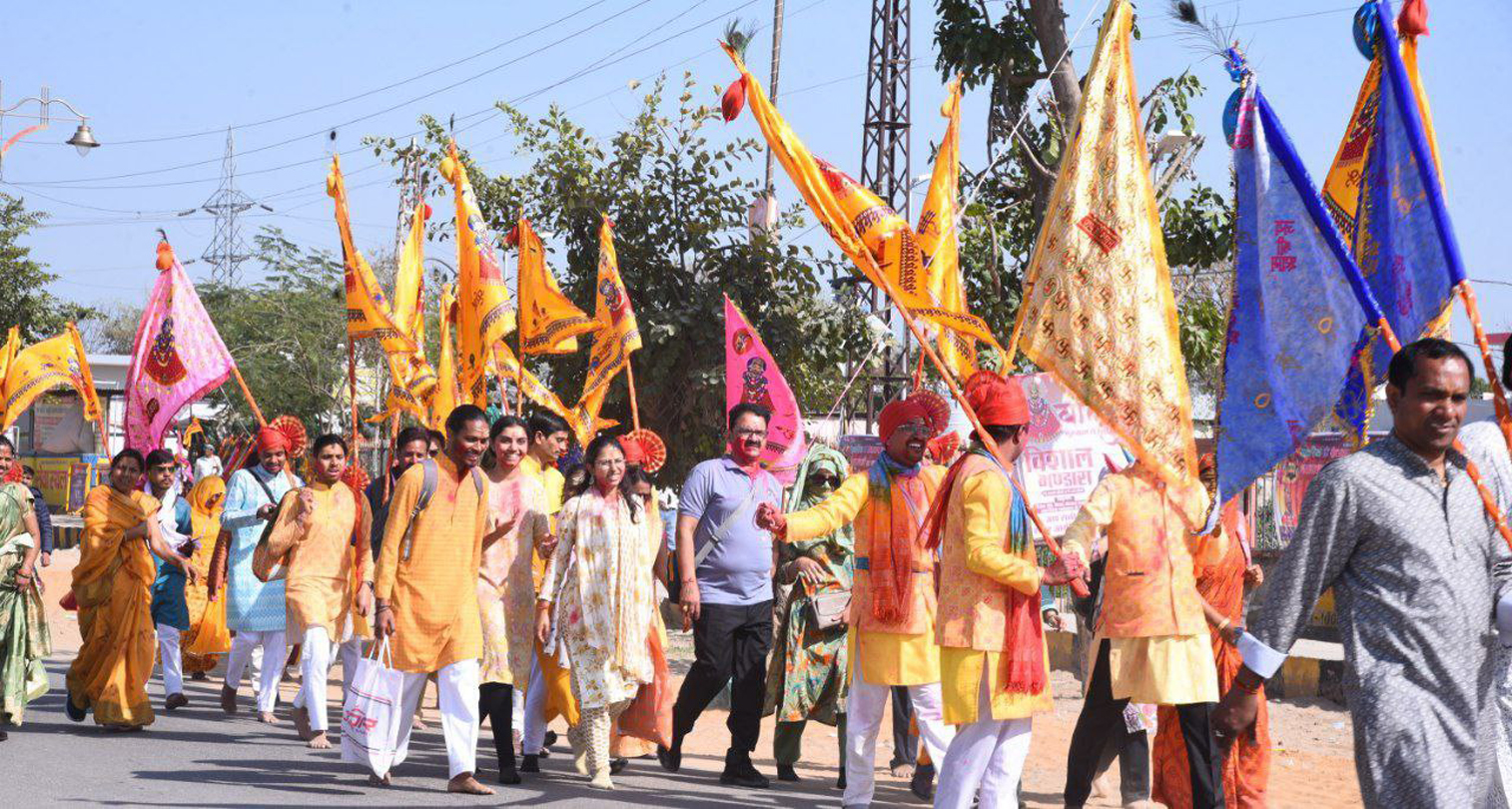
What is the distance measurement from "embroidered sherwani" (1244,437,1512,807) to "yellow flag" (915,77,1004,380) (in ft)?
16.7

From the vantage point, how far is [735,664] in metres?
8.84

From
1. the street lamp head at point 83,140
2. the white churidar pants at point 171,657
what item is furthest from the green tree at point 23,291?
the white churidar pants at point 171,657

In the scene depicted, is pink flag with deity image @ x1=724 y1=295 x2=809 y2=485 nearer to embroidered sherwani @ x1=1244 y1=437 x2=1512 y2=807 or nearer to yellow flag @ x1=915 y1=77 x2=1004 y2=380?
yellow flag @ x1=915 y1=77 x2=1004 y2=380

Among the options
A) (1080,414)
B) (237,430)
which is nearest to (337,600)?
(1080,414)

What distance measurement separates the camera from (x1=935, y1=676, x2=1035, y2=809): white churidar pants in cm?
605

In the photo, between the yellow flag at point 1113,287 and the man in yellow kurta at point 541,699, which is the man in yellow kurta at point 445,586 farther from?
the yellow flag at point 1113,287

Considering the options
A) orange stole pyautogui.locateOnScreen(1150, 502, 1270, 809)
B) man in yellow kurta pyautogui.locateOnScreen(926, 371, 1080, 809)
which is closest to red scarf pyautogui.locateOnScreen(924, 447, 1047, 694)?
man in yellow kurta pyautogui.locateOnScreen(926, 371, 1080, 809)

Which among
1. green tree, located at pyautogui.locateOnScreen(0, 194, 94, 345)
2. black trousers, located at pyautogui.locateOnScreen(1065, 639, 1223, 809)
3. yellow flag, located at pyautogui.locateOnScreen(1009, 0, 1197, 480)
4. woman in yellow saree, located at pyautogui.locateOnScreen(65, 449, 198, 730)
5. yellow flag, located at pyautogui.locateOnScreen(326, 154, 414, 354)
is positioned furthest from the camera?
green tree, located at pyautogui.locateOnScreen(0, 194, 94, 345)

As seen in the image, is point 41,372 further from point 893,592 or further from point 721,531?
point 893,592

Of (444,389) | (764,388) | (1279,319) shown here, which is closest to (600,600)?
(764,388)

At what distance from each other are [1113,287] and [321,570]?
5430mm

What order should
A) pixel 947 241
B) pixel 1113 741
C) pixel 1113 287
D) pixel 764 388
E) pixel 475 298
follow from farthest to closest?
pixel 475 298
pixel 764 388
pixel 947 241
pixel 1113 741
pixel 1113 287

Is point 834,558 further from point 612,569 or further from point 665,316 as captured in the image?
point 665,316

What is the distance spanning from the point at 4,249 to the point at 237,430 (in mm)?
7998
